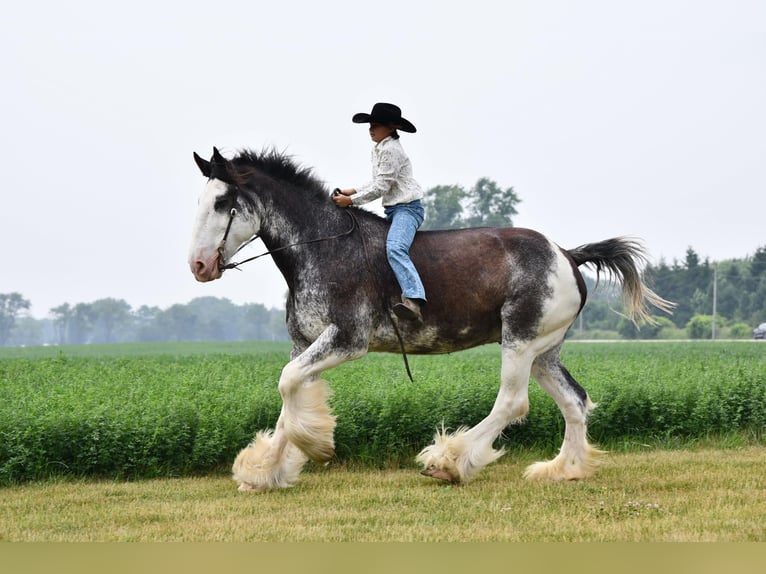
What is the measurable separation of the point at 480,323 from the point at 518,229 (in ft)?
3.12

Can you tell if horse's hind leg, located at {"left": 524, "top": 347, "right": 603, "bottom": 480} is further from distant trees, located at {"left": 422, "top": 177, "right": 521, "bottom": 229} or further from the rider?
distant trees, located at {"left": 422, "top": 177, "right": 521, "bottom": 229}

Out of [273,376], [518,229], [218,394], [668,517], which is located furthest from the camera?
[273,376]

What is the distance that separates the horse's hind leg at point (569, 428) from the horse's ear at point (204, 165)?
3.35 metres

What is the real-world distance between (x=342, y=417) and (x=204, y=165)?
3.19 m

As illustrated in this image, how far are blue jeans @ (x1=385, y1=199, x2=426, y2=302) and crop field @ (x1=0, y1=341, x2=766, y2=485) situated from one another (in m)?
2.37

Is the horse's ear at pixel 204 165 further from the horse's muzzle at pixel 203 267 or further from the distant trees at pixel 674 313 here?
the distant trees at pixel 674 313

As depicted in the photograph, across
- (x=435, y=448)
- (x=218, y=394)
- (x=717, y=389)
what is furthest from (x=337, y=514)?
(x=717, y=389)

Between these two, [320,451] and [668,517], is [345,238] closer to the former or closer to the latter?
[320,451]

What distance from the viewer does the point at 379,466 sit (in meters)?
9.27

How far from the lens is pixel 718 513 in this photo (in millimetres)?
6684

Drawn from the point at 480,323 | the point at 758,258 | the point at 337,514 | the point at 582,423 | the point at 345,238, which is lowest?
the point at 337,514

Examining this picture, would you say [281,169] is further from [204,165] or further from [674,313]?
[674,313]

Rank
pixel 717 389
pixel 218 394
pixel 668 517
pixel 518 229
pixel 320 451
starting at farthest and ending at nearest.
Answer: pixel 717 389 < pixel 218 394 < pixel 518 229 < pixel 320 451 < pixel 668 517

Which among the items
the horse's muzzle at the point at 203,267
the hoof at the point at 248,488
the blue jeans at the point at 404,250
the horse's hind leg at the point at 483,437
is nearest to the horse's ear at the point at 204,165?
the horse's muzzle at the point at 203,267
